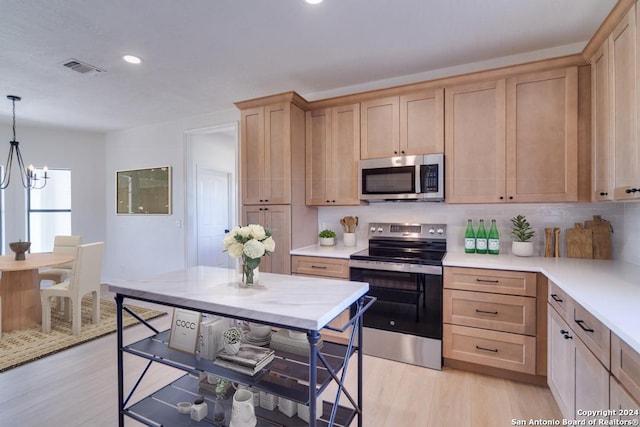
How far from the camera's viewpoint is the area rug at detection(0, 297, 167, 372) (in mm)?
2738

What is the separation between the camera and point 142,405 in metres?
1.71

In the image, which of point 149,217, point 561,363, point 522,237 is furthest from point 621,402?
point 149,217

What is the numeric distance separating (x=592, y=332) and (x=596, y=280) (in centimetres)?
53

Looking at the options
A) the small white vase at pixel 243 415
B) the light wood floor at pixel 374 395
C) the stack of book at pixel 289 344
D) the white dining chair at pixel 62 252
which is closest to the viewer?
the small white vase at pixel 243 415

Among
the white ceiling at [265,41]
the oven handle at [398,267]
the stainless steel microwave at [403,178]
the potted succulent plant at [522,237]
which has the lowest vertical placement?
the oven handle at [398,267]

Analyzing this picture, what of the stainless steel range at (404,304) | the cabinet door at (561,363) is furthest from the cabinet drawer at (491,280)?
the cabinet door at (561,363)

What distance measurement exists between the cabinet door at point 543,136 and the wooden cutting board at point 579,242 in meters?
0.31

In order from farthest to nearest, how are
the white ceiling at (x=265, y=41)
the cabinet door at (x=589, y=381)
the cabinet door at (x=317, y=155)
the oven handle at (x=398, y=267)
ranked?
the cabinet door at (x=317, y=155)
the oven handle at (x=398, y=267)
the white ceiling at (x=265, y=41)
the cabinet door at (x=589, y=381)

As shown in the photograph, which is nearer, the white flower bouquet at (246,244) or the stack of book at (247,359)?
the stack of book at (247,359)

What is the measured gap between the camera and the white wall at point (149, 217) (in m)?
4.65

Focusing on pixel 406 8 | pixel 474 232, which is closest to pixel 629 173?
pixel 474 232

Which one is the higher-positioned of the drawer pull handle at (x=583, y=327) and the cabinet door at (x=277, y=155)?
the cabinet door at (x=277, y=155)

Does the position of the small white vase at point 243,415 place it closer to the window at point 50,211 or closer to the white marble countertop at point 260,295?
the white marble countertop at point 260,295

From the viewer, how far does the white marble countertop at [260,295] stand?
1230mm
